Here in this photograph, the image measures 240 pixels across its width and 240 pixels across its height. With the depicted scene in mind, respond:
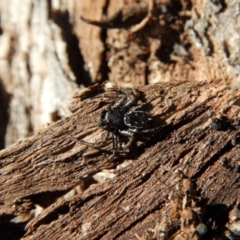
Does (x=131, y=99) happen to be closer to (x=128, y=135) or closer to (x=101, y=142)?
(x=128, y=135)

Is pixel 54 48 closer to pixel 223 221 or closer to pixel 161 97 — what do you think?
pixel 161 97

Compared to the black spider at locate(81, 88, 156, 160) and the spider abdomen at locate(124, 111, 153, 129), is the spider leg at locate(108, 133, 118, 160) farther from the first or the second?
the spider abdomen at locate(124, 111, 153, 129)

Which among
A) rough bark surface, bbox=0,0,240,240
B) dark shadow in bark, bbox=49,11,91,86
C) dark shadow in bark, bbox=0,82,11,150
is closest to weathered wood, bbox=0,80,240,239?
rough bark surface, bbox=0,0,240,240

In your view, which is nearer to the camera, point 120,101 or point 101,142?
point 101,142

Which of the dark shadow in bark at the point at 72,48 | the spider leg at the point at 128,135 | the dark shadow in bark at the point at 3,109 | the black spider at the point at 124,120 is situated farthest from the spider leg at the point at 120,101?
the dark shadow in bark at the point at 3,109

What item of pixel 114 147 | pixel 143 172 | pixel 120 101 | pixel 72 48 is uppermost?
pixel 72 48

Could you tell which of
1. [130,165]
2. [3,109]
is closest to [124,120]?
[130,165]

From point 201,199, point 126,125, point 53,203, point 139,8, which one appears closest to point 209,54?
point 139,8
